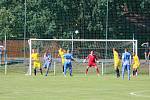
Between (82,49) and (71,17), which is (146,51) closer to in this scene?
(82,49)

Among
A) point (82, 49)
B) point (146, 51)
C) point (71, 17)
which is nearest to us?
point (82, 49)

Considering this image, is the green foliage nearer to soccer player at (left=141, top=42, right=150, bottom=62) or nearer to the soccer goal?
soccer player at (left=141, top=42, right=150, bottom=62)

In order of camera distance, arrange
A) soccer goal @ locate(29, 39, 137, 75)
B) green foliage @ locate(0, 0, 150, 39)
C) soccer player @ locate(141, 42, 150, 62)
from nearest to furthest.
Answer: soccer goal @ locate(29, 39, 137, 75), soccer player @ locate(141, 42, 150, 62), green foliage @ locate(0, 0, 150, 39)

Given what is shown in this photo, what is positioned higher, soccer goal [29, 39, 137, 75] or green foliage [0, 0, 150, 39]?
→ green foliage [0, 0, 150, 39]

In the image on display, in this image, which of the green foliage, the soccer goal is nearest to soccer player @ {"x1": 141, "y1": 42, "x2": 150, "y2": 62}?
the green foliage

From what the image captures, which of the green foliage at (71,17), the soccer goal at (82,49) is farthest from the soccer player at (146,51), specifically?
the soccer goal at (82,49)

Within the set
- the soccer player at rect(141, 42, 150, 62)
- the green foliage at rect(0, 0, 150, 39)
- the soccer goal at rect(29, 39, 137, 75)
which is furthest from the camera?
the green foliage at rect(0, 0, 150, 39)

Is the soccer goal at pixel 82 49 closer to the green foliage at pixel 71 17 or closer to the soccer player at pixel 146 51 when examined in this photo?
the green foliage at pixel 71 17

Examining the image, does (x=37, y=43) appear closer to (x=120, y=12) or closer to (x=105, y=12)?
(x=105, y=12)

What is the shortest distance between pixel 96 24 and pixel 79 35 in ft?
5.93

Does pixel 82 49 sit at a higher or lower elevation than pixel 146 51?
higher

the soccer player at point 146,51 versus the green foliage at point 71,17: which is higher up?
the green foliage at point 71,17

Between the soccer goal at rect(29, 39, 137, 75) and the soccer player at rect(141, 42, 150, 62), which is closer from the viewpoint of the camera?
the soccer goal at rect(29, 39, 137, 75)

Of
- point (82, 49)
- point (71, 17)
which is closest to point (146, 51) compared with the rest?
point (82, 49)
